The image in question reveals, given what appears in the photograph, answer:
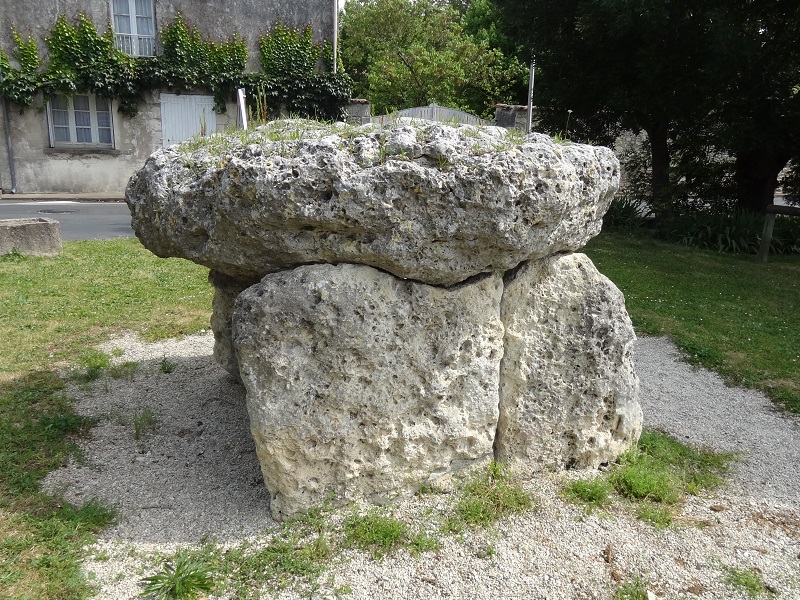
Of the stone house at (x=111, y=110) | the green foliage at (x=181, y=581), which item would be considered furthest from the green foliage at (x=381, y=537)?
the stone house at (x=111, y=110)

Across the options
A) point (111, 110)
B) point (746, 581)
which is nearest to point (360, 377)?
point (746, 581)

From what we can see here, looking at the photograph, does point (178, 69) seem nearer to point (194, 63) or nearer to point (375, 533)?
point (194, 63)

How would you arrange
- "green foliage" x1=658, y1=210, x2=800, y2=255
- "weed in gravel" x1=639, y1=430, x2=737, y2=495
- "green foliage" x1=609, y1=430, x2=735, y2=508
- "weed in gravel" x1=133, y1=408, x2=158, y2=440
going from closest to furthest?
1. "green foliage" x1=609, y1=430, x2=735, y2=508
2. "weed in gravel" x1=639, y1=430, x2=737, y2=495
3. "weed in gravel" x1=133, y1=408, x2=158, y2=440
4. "green foliage" x1=658, y1=210, x2=800, y2=255

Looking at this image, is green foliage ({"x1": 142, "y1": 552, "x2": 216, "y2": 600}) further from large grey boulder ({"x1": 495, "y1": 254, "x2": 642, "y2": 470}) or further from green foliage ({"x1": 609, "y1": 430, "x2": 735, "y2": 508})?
green foliage ({"x1": 609, "y1": 430, "x2": 735, "y2": 508})

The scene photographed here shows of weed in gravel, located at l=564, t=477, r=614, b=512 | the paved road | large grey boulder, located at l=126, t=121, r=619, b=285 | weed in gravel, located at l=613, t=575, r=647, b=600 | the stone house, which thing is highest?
the stone house

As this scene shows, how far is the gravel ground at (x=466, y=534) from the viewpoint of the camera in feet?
10.5

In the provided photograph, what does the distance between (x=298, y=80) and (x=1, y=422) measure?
17.9 m

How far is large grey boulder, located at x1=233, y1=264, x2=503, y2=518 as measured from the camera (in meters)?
3.42

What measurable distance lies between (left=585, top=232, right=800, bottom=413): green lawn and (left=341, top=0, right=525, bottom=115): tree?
41.4 feet

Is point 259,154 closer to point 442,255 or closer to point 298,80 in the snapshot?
point 442,255

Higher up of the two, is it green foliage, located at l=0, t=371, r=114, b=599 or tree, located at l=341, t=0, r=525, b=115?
tree, located at l=341, t=0, r=525, b=115

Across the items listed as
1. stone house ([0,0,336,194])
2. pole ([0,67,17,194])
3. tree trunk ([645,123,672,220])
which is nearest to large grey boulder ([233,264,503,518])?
tree trunk ([645,123,672,220])

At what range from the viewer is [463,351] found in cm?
369

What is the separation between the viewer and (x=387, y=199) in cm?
326
